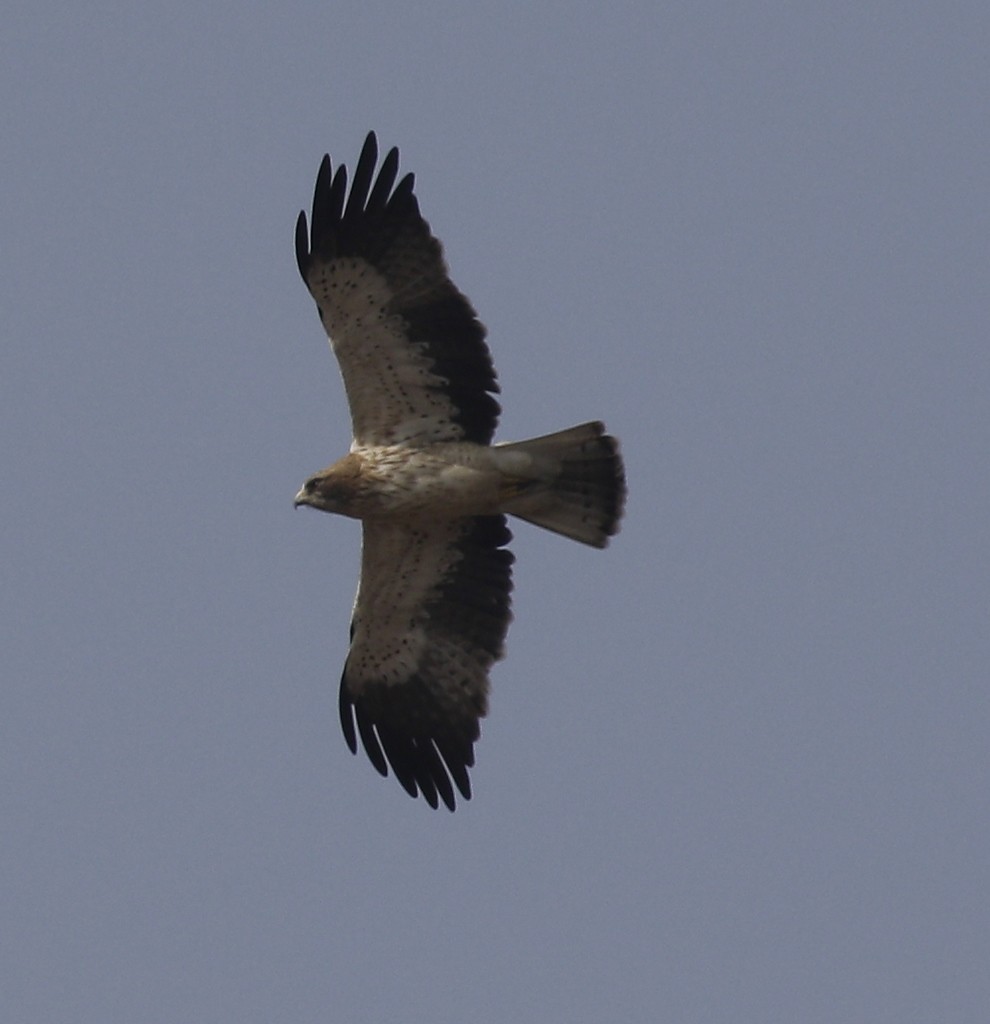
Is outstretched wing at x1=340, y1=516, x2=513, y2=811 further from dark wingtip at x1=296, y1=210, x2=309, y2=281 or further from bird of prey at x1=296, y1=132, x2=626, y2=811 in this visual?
dark wingtip at x1=296, y1=210, x2=309, y2=281

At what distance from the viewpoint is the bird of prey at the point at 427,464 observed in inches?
591

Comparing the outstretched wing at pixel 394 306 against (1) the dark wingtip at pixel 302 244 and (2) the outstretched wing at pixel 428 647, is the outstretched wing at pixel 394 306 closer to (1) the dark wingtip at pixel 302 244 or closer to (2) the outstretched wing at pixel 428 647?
(1) the dark wingtip at pixel 302 244

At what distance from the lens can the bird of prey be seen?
15.0 meters

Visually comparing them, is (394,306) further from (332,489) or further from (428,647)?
(428,647)

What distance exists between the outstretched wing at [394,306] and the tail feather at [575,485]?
41 centimetres

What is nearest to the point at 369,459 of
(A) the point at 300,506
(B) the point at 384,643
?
(A) the point at 300,506

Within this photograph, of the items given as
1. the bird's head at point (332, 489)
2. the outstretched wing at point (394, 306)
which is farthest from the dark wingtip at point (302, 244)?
the bird's head at point (332, 489)

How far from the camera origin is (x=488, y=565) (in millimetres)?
15922

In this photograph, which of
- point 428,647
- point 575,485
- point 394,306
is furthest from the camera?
point 428,647

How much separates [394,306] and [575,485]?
5.34ft

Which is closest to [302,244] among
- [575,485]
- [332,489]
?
[332,489]

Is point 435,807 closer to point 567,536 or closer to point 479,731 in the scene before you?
point 479,731

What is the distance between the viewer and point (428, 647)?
16.1 meters

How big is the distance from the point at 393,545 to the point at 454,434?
3.15 feet
